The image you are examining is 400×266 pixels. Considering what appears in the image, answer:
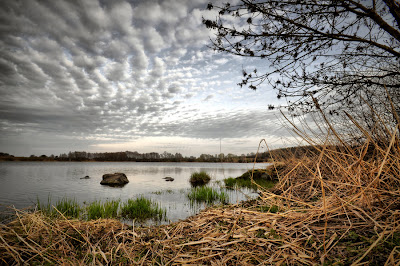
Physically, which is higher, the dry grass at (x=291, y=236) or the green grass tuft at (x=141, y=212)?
the dry grass at (x=291, y=236)

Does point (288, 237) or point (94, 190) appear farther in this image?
point (94, 190)

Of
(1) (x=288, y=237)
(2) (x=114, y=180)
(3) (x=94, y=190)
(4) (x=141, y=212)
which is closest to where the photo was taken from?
(1) (x=288, y=237)

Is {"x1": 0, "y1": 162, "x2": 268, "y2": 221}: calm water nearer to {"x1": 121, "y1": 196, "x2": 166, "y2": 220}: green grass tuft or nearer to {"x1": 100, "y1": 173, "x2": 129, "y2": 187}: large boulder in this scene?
{"x1": 121, "y1": 196, "x2": 166, "y2": 220}: green grass tuft

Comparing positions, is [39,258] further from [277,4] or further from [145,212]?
[145,212]

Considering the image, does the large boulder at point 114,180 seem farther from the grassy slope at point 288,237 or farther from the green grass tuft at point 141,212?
the grassy slope at point 288,237

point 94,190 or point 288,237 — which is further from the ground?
point 288,237

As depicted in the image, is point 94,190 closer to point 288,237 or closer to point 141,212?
point 141,212

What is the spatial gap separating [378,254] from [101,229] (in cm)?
251

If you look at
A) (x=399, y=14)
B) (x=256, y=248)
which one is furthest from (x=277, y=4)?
(x=256, y=248)

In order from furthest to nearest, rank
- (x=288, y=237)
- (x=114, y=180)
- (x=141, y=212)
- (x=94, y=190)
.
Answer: (x=114, y=180), (x=94, y=190), (x=141, y=212), (x=288, y=237)

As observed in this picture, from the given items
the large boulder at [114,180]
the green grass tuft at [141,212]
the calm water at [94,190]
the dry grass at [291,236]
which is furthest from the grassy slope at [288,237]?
the large boulder at [114,180]

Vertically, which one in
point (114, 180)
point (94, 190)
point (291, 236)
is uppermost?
point (291, 236)

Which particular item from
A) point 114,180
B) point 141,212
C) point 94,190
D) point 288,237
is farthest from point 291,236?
point 114,180

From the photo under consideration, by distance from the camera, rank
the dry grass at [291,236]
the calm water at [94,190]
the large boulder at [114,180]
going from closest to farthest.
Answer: the dry grass at [291,236], the calm water at [94,190], the large boulder at [114,180]
